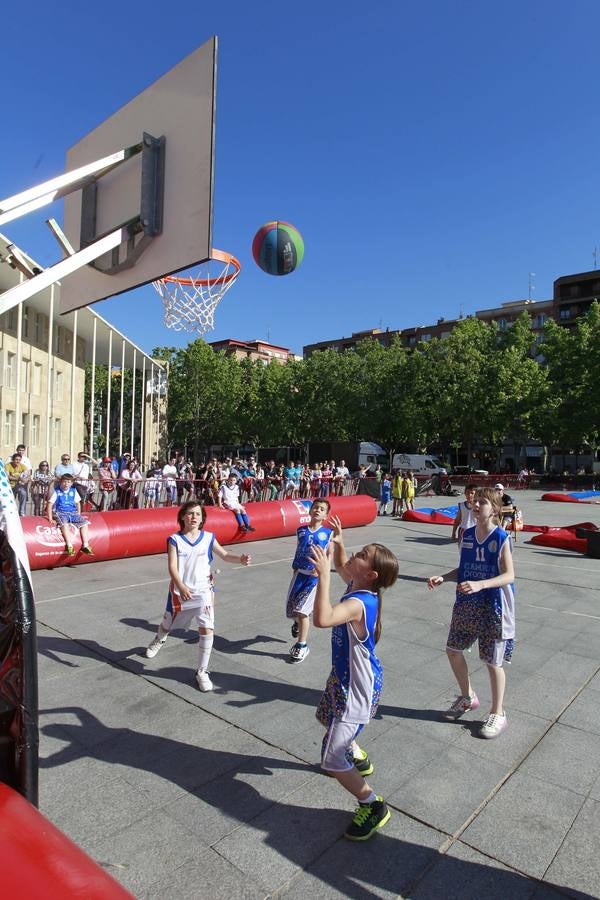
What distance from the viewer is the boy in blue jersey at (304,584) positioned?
19.4 ft

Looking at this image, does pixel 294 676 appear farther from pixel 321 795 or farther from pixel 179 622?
pixel 321 795

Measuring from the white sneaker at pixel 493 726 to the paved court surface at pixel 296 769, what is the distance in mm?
88

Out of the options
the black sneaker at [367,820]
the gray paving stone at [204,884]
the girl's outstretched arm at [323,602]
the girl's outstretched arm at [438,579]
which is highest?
the girl's outstretched arm at [323,602]

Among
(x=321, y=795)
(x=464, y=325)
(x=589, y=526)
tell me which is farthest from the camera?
(x=464, y=325)

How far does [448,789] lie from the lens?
11.7 ft

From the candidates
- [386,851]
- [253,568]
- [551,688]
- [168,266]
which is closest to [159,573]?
[253,568]

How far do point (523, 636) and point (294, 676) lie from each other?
3.04 m

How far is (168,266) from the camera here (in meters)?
6.19

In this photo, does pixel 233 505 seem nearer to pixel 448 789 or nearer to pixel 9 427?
pixel 448 789

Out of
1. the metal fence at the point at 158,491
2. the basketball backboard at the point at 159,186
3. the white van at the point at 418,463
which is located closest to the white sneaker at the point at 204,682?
the basketball backboard at the point at 159,186

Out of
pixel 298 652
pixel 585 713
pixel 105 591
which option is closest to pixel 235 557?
pixel 298 652

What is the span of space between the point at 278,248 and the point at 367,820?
971cm

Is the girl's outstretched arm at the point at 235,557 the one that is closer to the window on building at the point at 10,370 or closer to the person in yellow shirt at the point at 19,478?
the person in yellow shirt at the point at 19,478

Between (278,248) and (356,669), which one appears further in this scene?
(278,248)
